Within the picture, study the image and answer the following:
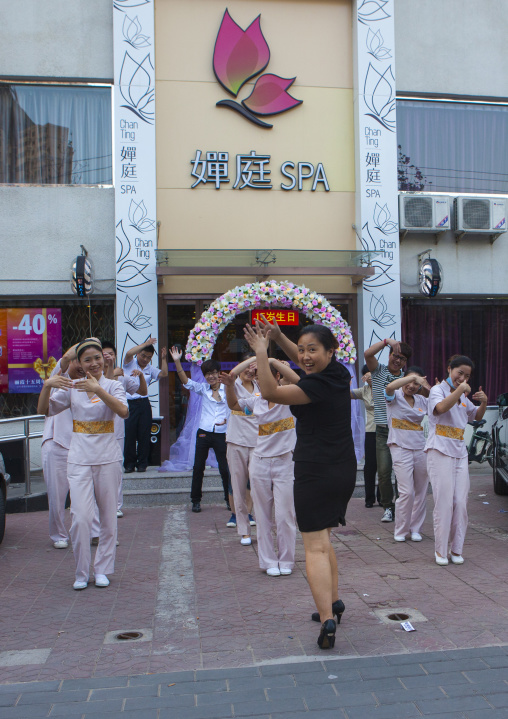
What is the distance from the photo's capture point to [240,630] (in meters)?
4.73

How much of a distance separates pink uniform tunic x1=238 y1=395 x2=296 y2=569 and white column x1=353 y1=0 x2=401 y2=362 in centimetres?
581

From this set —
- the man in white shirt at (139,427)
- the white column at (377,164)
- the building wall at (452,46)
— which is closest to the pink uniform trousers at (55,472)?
the man in white shirt at (139,427)

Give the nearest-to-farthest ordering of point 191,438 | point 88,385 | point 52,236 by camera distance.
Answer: point 88,385
point 191,438
point 52,236

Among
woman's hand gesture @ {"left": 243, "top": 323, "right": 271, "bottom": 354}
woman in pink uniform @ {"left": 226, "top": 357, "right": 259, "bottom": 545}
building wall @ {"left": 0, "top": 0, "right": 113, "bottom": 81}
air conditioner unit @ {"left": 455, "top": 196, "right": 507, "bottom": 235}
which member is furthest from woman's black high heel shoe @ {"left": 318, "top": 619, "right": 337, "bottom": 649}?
building wall @ {"left": 0, "top": 0, "right": 113, "bottom": 81}

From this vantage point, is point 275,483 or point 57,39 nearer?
point 275,483

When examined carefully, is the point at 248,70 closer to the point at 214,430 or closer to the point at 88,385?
the point at 214,430

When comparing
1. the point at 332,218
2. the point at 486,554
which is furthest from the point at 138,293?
the point at 486,554

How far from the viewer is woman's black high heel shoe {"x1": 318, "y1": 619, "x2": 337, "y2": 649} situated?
13.9 feet

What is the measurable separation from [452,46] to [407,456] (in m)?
8.78

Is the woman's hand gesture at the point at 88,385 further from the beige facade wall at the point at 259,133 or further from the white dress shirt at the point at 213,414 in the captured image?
the beige facade wall at the point at 259,133

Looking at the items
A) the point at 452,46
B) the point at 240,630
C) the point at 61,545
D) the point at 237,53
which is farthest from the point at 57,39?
the point at 240,630

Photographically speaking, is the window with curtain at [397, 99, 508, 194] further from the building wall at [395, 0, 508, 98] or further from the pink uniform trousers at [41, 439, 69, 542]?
the pink uniform trousers at [41, 439, 69, 542]

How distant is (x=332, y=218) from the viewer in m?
12.1

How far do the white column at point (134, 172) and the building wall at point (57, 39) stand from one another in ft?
1.08
